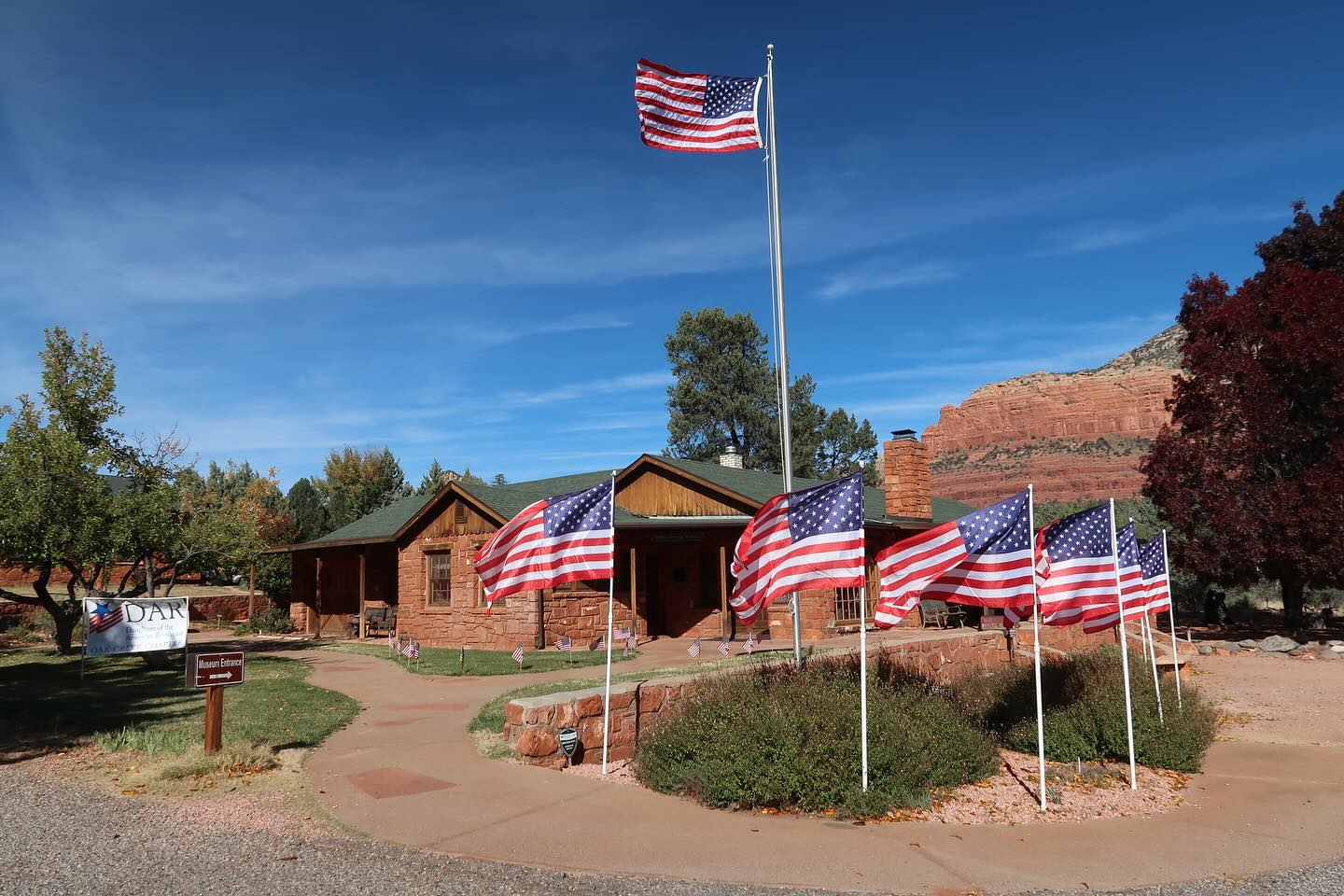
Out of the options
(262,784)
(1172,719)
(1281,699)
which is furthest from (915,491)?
(262,784)

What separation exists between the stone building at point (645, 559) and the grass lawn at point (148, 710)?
17.6 ft

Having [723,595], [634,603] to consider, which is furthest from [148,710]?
[723,595]

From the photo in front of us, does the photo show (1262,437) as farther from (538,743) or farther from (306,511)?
(306,511)

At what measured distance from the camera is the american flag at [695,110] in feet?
36.9

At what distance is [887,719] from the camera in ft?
25.1

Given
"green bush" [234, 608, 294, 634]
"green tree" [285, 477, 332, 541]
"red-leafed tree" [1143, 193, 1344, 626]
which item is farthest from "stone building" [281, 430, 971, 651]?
"green tree" [285, 477, 332, 541]

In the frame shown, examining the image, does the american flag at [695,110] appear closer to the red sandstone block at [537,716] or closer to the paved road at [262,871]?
the red sandstone block at [537,716]

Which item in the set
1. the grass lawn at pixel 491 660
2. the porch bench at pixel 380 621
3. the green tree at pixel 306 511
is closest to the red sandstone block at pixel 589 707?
the grass lawn at pixel 491 660

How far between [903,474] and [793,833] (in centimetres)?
1583

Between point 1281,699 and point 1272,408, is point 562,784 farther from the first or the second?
point 1272,408

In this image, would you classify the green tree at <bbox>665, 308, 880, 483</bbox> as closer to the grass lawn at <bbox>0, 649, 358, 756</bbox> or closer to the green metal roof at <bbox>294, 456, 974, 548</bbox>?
the green metal roof at <bbox>294, 456, 974, 548</bbox>

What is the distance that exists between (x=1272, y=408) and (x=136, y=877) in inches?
970

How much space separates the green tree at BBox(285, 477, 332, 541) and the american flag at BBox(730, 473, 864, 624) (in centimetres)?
3657

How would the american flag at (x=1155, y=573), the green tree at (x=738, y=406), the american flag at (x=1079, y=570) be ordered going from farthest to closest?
1. the green tree at (x=738, y=406)
2. the american flag at (x=1155, y=573)
3. the american flag at (x=1079, y=570)
